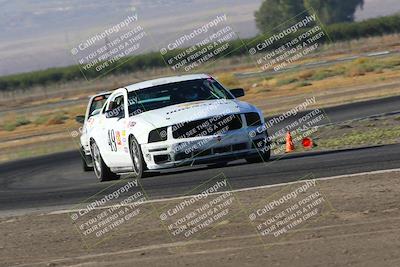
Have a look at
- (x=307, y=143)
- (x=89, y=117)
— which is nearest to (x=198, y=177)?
(x=89, y=117)

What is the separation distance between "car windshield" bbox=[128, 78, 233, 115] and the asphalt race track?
1094mm

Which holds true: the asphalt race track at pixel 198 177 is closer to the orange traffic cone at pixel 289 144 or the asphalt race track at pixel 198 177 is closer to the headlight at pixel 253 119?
the headlight at pixel 253 119

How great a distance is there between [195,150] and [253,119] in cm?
102

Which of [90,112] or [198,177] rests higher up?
[90,112]

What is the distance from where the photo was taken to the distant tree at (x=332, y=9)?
543 feet

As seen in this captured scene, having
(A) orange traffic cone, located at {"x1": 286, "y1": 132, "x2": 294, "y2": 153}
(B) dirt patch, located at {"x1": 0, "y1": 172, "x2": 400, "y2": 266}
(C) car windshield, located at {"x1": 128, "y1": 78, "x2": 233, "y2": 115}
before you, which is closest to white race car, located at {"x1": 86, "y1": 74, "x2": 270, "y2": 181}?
(C) car windshield, located at {"x1": 128, "y1": 78, "x2": 233, "y2": 115}

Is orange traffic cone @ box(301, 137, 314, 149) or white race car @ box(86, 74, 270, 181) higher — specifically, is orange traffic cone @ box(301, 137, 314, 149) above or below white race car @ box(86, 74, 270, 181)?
below

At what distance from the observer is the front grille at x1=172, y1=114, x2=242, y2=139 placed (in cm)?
1547

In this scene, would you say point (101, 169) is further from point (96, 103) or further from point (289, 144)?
point (289, 144)

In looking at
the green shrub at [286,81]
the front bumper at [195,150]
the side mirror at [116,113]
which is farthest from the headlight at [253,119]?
the green shrub at [286,81]

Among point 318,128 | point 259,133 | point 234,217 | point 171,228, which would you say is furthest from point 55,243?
point 318,128

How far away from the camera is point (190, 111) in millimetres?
15734

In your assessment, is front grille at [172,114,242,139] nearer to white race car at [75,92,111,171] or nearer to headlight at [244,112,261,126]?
headlight at [244,112,261,126]

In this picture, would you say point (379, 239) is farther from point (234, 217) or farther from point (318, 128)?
point (318, 128)
